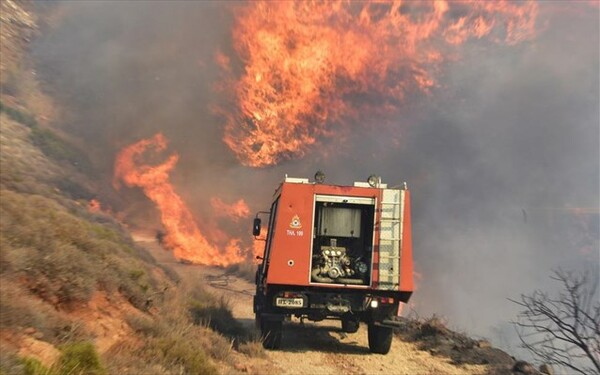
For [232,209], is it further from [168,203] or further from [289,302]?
[289,302]

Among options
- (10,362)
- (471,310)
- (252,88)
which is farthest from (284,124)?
(10,362)

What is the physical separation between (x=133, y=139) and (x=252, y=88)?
15968 millimetres

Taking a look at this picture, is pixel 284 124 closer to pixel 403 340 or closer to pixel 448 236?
pixel 448 236

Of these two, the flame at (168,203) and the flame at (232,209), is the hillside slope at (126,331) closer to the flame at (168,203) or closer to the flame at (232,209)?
the flame at (168,203)

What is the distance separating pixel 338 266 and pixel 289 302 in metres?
1.51

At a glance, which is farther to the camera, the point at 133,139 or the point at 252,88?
the point at 133,139

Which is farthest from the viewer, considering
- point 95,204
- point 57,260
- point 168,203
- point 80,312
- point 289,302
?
point 168,203

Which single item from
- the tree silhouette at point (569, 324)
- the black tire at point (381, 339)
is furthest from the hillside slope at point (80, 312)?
the tree silhouette at point (569, 324)

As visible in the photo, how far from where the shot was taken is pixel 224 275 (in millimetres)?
25906

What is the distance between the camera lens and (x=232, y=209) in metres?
38.1

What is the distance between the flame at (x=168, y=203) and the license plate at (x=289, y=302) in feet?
70.6

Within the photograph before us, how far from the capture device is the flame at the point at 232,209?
122ft

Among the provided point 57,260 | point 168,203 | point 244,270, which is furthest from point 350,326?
point 168,203

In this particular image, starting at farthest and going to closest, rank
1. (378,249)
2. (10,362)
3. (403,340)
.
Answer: (403,340) → (378,249) → (10,362)
